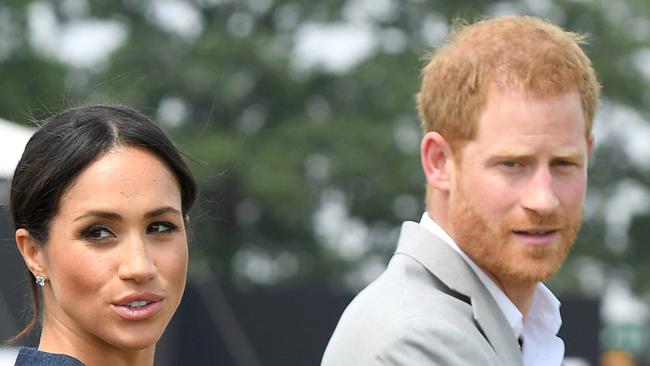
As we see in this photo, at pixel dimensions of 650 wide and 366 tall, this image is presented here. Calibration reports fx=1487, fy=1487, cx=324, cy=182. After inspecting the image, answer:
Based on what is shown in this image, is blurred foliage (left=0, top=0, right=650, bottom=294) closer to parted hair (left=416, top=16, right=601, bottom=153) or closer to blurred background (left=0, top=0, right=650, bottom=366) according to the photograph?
blurred background (left=0, top=0, right=650, bottom=366)

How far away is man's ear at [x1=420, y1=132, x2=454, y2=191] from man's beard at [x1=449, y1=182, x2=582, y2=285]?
0.05 m

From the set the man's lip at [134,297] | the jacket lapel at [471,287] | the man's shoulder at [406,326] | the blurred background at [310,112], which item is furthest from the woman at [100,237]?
the blurred background at [310,112]

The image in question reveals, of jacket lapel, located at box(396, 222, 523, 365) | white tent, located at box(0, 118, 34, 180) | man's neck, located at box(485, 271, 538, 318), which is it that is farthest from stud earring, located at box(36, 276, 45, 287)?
white tent, located at box(0, 118, 34, 180)

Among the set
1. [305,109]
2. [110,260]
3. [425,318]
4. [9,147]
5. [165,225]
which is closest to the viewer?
[110,260]

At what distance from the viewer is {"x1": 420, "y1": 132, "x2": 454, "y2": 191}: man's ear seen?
2.89 metres

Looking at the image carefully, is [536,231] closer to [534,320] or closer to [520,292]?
[520,292]

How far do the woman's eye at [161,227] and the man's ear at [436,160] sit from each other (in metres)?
0.54

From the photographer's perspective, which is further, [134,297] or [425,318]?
[425,318]

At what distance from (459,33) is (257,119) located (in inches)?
826

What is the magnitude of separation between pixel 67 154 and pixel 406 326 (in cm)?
69

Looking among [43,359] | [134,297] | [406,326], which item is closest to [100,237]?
[134,297]

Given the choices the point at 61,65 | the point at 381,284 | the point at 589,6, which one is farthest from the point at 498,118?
the point at 589,6

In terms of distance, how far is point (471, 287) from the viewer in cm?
286

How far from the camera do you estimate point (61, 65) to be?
22.5 meters
